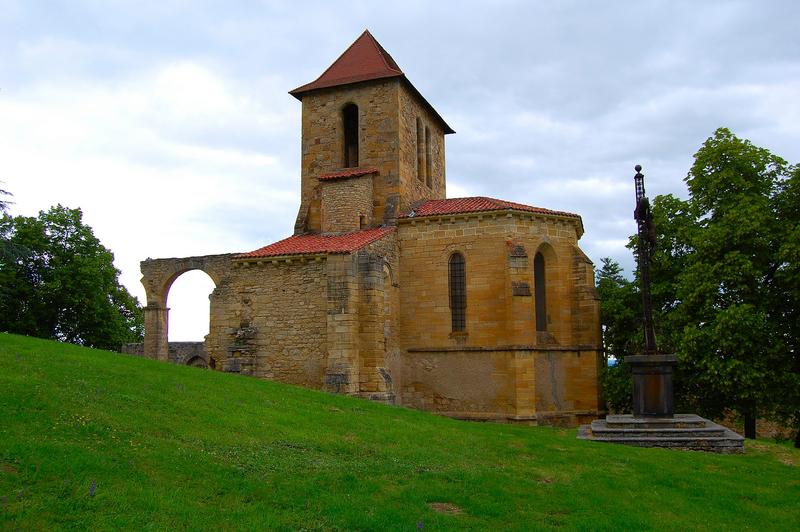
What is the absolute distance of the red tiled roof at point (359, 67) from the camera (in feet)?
93.0

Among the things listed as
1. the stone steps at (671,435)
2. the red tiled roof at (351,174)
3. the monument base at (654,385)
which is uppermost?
the red tiled roof at (351,174)

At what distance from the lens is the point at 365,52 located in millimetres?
30359

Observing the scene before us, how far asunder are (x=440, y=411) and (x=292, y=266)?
720cm

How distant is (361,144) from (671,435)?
17.2 m

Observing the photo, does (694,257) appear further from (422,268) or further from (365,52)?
(365,52)

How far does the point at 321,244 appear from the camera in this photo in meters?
24.7

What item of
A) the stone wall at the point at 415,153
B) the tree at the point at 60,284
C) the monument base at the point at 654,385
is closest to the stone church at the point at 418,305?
the stone wall at the point at 415,153

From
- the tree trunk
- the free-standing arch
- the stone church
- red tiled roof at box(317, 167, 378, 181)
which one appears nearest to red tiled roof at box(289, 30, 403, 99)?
the stone church

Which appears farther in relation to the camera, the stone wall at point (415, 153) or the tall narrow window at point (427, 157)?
the tall narrow window at point (427, 157)

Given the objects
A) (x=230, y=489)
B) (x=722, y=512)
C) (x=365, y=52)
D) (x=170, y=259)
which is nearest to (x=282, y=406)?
(x=230, y=489)

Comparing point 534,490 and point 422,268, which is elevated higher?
point 422,268

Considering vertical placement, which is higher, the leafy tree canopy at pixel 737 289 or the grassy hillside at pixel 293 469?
the leafy tree canopy at pixel 737 289

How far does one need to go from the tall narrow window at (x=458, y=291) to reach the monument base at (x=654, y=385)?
8939 millimetres

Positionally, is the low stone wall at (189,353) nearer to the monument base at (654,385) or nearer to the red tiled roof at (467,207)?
the red tiled roof at (467,207)
